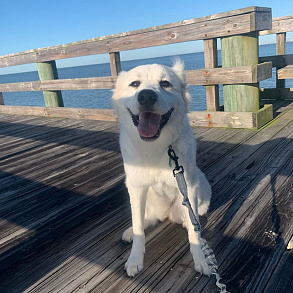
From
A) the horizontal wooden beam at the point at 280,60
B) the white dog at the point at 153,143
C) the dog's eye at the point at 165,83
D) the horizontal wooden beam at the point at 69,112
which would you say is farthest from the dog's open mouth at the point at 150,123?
the horizontal wooden beam at the point at 280,60

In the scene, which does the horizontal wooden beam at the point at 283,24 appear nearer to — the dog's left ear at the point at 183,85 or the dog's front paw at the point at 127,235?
the dog's left ear at the point at 183,85

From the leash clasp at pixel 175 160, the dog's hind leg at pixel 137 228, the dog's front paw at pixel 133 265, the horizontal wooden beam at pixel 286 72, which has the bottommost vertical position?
the dog's front paw at pixel 133 265

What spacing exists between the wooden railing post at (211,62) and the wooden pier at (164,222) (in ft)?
0.06

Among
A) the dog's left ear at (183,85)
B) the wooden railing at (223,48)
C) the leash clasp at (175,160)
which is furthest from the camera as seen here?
the wooden railing at (223,48)

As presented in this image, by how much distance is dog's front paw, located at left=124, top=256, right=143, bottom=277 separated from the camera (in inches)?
82.5

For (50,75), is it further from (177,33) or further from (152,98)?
(152,98)

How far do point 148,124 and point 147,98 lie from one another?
0.21 metres

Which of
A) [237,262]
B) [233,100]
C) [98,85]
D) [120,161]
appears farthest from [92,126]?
[237,262]

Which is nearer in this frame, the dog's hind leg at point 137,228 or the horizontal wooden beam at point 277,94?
the dog's hind leg at point 137,228

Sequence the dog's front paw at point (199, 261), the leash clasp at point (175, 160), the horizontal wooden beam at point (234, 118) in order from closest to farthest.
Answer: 1. the dog's front paw at point (199, 261)
2. the leash clasp at point (175, 160)
3. the horizontal wooden beam at point (234, 118)

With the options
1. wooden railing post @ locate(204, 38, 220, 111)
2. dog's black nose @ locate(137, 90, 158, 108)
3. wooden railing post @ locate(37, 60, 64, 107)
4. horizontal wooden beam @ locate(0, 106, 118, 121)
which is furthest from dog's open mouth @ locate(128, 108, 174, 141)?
wooden railing post @ locate(37, 60, 64, 107)

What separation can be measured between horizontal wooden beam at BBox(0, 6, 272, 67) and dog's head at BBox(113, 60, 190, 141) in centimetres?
283

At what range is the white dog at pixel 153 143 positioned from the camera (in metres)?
2.16

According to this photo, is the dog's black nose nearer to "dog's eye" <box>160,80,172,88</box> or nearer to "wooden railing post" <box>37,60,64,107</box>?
"dog's eye" <box>160,80,172,88</box>
